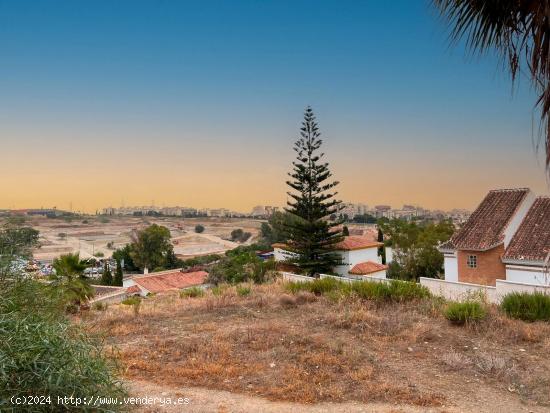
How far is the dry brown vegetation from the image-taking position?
447cm

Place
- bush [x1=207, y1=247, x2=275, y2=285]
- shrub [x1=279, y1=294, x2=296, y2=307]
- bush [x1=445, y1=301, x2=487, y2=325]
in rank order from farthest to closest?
bush [x1=207, y1=247, x2=275, y2=285] → shrub [x1=279, y1=294, x2=296, y2=307] → bush [x1=445, y1=301, x2=487, y2=325]

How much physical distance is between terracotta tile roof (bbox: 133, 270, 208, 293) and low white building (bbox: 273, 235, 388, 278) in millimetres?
5983

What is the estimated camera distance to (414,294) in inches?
350

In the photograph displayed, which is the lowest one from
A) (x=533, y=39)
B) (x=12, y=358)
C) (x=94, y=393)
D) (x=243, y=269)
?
(x=243, y=269)

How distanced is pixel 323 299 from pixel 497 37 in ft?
23.8

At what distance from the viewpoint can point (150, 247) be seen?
5369 cm

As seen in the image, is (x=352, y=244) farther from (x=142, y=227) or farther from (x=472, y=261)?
(x=142, y=227)

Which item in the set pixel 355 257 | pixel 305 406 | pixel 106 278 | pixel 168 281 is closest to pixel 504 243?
pixel 355 257

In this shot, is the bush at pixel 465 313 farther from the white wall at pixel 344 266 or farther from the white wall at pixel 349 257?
the white wall at pixel 344 266

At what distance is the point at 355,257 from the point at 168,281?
13.2 m

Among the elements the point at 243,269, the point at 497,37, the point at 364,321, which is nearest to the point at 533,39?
the point at 497,37

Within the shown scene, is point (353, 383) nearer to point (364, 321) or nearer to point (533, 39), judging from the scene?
point (364, 321)

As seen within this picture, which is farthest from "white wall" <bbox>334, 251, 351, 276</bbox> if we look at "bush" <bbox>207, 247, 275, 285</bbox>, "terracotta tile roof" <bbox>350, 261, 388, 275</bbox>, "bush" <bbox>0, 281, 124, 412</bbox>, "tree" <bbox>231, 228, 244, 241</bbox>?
"tree" <bbox>231, 228, 244, 241</bbox>

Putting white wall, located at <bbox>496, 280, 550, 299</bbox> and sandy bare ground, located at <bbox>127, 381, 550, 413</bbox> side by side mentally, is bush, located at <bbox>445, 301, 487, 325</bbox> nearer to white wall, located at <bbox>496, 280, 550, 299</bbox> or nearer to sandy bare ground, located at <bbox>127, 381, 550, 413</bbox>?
sandy bare ground, located at <bbox>127, 381, 550, 413</bbox>
